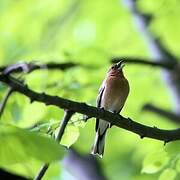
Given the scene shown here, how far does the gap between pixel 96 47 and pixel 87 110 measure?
261 centimetres

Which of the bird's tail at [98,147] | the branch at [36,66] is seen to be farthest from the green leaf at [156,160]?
the branch at [36,66]

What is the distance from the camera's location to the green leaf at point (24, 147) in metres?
1.55

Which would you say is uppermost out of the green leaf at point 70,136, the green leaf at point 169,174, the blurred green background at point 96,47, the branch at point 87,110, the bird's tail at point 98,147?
the branch at point 87,110

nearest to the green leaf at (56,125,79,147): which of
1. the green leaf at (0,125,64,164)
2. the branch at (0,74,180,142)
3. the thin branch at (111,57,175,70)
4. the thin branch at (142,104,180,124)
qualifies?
the branch at (0,74,180,142)

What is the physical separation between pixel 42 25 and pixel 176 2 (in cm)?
269

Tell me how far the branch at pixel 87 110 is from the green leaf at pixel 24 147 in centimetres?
28

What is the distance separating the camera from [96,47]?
4602 millimetres

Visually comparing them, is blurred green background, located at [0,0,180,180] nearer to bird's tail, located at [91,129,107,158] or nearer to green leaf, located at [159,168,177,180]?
bird's tail, located at [91,129,107,158]

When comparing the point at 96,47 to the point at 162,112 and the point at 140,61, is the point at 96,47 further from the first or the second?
the point at 162,112

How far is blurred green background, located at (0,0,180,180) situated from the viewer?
435 centimetres

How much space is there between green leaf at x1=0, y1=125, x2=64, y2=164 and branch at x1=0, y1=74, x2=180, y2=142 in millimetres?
275

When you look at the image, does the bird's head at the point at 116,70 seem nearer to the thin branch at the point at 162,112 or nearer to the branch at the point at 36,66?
the branch at the point at 36,66

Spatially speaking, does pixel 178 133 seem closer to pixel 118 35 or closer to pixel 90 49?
pixel 90 49

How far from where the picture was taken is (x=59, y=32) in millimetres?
7457
